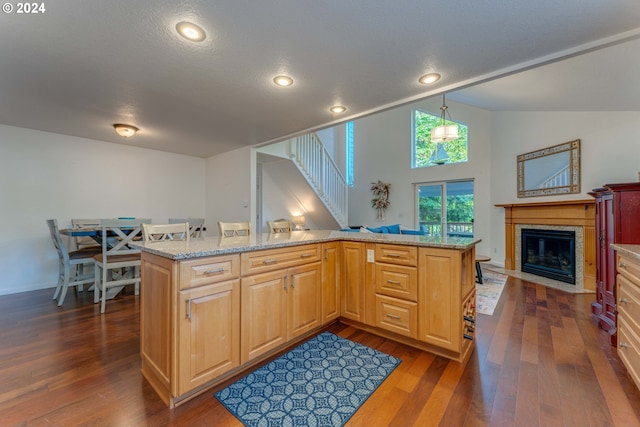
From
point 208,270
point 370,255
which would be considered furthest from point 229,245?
point 370,255

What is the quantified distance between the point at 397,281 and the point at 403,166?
5288mm

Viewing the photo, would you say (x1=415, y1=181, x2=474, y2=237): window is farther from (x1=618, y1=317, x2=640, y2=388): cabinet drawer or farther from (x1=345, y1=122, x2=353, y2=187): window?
(x1=618, y1=317, x2=640, y2=388): cabinet drawer

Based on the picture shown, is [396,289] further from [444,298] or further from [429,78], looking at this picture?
[429,78]

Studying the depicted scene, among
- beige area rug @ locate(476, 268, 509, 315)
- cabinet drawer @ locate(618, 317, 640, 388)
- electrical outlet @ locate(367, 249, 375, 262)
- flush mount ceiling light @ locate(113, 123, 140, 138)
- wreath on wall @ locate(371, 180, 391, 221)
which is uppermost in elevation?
flush mount ceiling light @ locate(113, 123, 140, 138)

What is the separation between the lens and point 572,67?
8.64 ft

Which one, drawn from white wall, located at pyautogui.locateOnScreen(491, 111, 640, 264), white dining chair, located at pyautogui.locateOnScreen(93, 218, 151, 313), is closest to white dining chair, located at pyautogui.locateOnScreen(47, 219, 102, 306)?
white dining chair, located at pyautogui.locateOnScreen(93, 218, 151, 313)

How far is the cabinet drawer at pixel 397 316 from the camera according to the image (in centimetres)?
216

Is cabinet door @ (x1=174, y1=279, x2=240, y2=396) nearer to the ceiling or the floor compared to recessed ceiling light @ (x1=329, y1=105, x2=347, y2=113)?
nearer to the floor

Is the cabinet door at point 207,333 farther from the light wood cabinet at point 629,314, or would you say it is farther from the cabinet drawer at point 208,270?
the light wood cabinet at point 629,314

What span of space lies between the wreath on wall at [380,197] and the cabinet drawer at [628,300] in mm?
5330

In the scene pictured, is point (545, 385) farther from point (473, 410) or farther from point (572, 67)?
point (572, 67)

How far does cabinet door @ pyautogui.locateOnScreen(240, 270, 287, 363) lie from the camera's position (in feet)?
5.96

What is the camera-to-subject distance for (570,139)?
4234 mm

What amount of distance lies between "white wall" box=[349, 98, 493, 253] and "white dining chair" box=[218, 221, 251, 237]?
4899 mm
